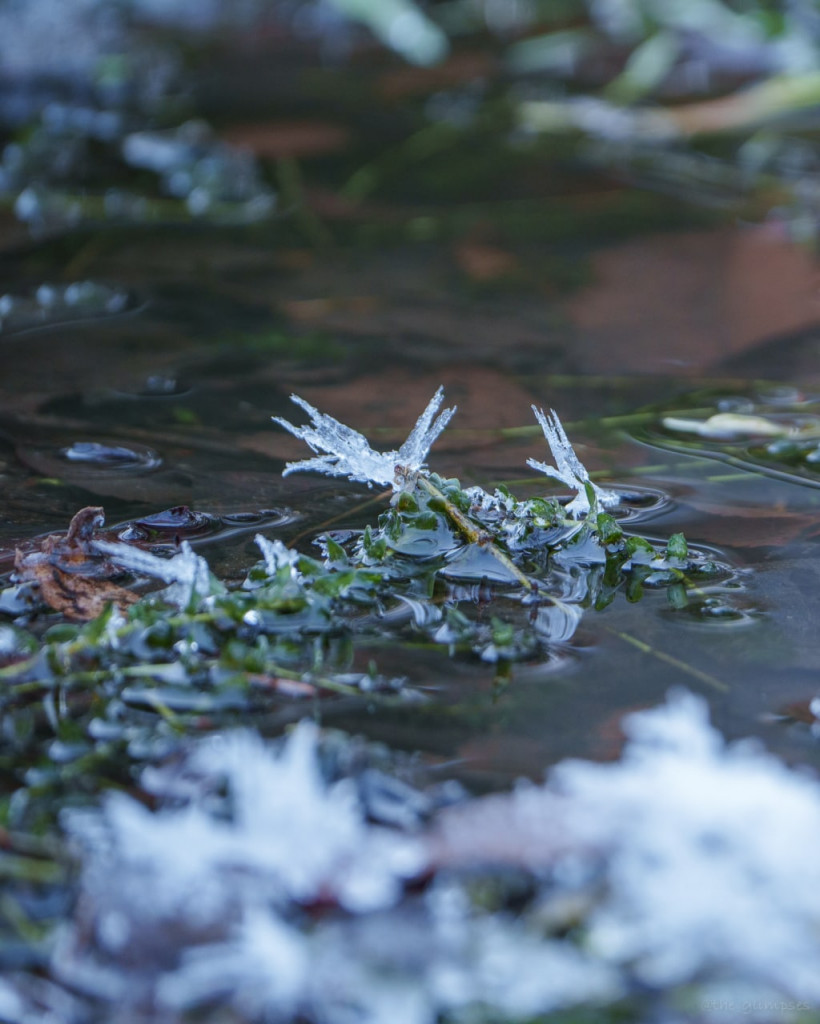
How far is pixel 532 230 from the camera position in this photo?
3182 mm

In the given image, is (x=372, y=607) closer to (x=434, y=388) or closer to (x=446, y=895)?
(x=446, y=895)

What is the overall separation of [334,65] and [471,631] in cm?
432

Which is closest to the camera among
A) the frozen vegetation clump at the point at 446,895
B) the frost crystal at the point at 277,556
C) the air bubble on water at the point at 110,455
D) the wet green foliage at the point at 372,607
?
the frozen vegetation clump at the point at 446,895

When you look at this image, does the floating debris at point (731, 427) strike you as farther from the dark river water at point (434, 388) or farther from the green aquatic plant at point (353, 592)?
the green aquatic plant at point (353, 592)

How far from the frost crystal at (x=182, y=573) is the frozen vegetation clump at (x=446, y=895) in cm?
26

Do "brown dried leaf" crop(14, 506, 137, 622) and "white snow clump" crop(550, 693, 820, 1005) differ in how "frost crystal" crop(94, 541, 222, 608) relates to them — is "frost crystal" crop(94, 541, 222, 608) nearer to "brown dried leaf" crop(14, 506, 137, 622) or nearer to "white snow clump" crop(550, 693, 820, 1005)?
"brown dried leaf" crop(14, 506, 137, 622)

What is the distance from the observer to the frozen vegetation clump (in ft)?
3.09

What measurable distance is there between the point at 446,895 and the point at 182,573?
0.56 m

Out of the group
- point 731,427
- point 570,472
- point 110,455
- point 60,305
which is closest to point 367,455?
point 570,472

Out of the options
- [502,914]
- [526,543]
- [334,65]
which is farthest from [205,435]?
[334,65]

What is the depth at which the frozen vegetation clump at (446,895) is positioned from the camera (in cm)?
94

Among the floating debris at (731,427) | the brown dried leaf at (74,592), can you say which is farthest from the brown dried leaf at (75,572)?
the floating debris at (731,427)

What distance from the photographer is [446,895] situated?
1.02 meters

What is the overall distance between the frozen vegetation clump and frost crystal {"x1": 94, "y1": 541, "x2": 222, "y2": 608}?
26 centimetres
